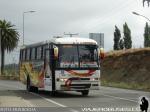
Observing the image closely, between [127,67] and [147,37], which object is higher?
[147,37]

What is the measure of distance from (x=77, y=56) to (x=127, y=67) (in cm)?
4138

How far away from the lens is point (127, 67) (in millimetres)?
70625

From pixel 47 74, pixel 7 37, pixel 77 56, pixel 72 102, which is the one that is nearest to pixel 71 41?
pixel 77 56

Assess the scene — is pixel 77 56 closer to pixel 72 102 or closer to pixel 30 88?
pixel 72 102

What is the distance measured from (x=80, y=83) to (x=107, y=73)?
45429 mm

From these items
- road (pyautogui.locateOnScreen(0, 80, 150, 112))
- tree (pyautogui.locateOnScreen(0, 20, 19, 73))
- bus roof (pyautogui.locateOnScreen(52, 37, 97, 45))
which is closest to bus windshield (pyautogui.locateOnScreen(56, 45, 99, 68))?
bus roof (pyautogui.locateOnScreen(52, 37, 97, 45))

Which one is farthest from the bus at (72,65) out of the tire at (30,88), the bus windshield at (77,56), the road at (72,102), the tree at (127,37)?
the tree at (127,37)

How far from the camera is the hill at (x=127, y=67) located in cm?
6444

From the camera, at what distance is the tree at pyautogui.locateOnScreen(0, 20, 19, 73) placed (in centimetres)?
8275

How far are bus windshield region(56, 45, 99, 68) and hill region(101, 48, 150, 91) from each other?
30.6 m

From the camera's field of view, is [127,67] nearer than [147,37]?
Yes

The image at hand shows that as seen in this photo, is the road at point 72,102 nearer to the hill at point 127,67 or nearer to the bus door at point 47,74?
the bus door at point 47,74

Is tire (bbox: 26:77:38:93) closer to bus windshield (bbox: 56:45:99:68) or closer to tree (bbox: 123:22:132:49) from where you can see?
bus windshield (bbox: 56:45:99:68)

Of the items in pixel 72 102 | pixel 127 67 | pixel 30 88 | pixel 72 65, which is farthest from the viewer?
pixel 127 67
